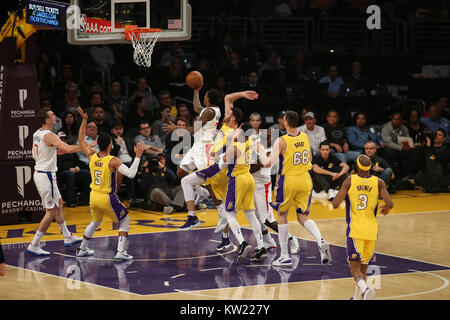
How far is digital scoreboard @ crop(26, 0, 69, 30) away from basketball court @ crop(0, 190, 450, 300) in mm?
3399

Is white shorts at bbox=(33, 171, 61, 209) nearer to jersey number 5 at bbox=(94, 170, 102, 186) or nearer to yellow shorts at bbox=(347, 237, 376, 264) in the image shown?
jersey number 5 at bbox=(94, 170, 102, 186)

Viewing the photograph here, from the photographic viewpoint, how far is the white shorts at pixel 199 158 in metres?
11.2

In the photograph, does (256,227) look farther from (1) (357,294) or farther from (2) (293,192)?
(1) (357,294)

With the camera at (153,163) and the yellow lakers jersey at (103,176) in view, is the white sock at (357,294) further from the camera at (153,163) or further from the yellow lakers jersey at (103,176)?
the camera at (153,163)

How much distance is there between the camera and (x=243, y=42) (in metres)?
19.2

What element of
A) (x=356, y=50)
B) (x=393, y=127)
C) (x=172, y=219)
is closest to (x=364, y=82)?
(x=356, y=50)

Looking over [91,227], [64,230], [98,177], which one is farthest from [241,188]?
[64,230]

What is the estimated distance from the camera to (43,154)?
Result: 10.9 meters

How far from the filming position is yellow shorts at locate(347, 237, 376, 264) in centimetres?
799

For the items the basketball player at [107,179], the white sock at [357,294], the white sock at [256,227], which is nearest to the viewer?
the white sock at [357,294]

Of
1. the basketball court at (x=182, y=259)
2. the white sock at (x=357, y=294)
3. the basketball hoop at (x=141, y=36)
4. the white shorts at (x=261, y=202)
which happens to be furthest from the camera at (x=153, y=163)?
the white sock at (x=357, y=294)

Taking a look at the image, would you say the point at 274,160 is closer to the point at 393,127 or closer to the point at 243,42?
the point at 393,127

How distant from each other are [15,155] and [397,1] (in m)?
13.2

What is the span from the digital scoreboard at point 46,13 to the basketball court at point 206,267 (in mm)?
3399
